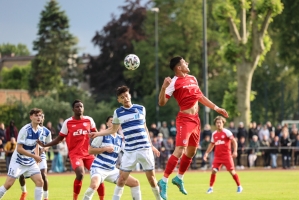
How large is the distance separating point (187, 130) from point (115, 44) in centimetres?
5134

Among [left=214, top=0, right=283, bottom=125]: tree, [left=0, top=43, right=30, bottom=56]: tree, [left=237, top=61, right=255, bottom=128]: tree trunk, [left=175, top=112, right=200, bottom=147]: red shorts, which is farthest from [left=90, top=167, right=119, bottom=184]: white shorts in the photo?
[left=0, top=43, right=30, bottom=56]: tree

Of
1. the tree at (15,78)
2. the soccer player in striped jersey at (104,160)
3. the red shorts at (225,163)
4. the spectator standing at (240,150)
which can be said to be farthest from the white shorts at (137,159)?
the tree at (15,78)

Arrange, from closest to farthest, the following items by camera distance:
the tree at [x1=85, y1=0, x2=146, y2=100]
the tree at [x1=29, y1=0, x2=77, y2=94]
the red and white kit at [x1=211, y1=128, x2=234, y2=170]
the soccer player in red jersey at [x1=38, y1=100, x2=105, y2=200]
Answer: the soccer player in red jersey at [x1=38, y1=100, x2=105, y2=200] < the red and white kit at [x1=211, y1=128, x2=234, y2=170] < the tree at [x1=85, y1=0, x2=146, y2=100] < the tree at [x1=29, y1=0, x2=77, y2=94]

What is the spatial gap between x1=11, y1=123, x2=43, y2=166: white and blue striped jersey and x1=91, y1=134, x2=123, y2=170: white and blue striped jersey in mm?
1613

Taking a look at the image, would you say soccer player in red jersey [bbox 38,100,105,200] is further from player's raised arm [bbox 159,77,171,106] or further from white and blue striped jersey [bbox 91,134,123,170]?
player's raised arm [bbox 159,77,171,106]

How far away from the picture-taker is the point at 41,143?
46.1ft

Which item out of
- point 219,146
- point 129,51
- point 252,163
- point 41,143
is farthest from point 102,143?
point 129,51

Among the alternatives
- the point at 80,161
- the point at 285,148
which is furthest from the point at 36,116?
the point at 285,148

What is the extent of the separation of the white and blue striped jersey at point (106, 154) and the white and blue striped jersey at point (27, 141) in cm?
161

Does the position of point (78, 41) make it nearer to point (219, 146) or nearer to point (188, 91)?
point (219, 146)

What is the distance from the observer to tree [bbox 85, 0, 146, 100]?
6347cm

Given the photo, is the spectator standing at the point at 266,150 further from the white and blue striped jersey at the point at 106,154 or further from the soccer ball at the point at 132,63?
the white and blue striped jersey at the point at 106,154

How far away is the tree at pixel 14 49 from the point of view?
432 ft

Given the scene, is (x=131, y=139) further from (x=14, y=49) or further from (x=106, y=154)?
(x=14, y=49)
